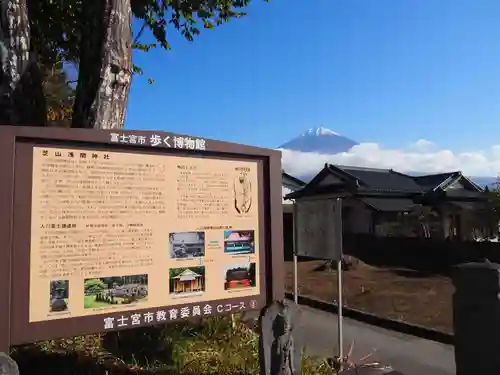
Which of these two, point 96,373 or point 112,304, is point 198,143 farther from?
point 96,373

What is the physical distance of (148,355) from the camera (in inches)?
192

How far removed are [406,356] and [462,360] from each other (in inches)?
85.0

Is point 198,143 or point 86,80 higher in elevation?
point 86,80

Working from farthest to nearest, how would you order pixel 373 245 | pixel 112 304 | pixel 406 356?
pixel 373 245 → pixel 406 356 → pixel 112 304

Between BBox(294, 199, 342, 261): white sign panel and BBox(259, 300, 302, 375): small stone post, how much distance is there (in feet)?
5.71

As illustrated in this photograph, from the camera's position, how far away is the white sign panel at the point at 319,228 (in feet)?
18.1

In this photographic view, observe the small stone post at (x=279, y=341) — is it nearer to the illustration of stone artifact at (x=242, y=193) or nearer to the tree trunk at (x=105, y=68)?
the illustration of stone artifact at (x=242, y=193)

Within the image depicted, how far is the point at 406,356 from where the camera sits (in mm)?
6430

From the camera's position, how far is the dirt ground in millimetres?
8969

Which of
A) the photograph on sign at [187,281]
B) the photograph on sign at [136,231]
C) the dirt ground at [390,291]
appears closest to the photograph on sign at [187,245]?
the photograph on sign at [136,231]

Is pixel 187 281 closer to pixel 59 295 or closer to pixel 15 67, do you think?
pixel 59 295

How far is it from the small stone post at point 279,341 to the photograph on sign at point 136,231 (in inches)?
11.5

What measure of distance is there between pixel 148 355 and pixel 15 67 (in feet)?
11.3

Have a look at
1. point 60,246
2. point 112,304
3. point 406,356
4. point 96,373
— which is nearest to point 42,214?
point 60,246
